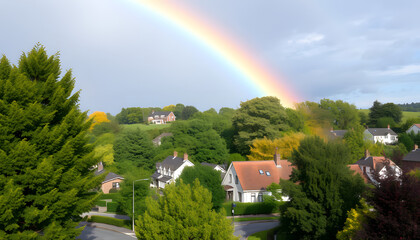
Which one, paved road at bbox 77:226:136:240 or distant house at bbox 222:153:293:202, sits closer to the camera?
paved road at bbox 77:226:136:240

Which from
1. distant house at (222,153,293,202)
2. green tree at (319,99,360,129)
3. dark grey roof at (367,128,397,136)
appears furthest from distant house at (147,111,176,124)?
distant house at (222,153,293,202)

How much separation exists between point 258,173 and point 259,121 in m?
17.9

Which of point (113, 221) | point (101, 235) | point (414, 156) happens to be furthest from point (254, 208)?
point (414, 156)

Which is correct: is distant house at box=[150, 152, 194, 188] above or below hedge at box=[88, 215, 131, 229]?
above

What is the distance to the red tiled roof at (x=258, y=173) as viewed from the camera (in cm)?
4909

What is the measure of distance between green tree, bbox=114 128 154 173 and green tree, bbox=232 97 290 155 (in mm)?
19710

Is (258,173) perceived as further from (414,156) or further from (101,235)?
(414,156)

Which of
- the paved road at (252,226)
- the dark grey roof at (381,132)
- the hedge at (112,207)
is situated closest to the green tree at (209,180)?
the paved road at (252,226)

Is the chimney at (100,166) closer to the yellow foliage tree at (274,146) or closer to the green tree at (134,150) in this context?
the green tree at (134,150)

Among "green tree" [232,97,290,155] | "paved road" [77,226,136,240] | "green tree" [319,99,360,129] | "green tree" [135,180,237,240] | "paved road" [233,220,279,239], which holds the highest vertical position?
"green tree" [319,99,360,129]

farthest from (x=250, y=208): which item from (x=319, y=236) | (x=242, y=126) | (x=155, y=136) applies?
(x=155, y=136)

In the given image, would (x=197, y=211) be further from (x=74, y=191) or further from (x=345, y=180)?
(x=345, y=180)

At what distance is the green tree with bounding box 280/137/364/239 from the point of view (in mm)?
25484

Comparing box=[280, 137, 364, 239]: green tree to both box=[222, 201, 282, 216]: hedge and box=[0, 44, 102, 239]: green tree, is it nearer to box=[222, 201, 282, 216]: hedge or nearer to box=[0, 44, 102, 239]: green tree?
box=[0, 44, 102, 239]: green tree
